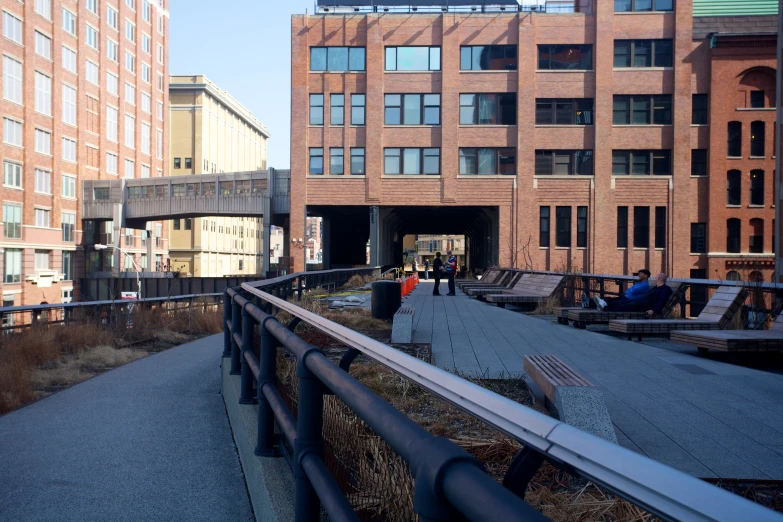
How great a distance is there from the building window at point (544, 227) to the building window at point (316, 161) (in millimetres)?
14975

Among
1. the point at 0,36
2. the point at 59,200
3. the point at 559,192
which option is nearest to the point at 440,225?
the point at 559,192

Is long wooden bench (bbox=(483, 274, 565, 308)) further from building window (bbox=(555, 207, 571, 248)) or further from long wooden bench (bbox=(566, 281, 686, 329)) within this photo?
building window (bbox=(555, 207, 571, 248))

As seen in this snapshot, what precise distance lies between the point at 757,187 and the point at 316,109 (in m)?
30.6

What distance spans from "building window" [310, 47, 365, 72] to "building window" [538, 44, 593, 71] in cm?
1200

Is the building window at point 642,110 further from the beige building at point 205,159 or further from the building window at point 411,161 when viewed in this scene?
the beige building at point 205,159

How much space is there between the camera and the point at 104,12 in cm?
7156

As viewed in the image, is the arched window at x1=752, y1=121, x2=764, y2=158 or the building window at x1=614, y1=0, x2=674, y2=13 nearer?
the building window at x1=614, y1=0, x2=674, y2=13

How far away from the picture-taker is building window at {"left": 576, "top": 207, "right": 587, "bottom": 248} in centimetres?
5078

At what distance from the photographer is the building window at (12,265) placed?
5594 cm

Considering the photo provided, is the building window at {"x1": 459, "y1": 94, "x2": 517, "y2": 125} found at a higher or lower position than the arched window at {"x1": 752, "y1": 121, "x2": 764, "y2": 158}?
higher

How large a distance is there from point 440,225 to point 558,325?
63.3 meters

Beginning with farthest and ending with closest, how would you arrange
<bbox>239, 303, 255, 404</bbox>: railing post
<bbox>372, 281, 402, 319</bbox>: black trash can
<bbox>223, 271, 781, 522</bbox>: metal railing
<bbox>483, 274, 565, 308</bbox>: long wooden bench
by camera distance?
<bbox>483, 274, 565, 308</bbox>: long wooden bench → <bbox>372, 281, 402, 319</bbox>: black trash can → <bbox>239, 303, 255, 404</bbox>: railing post → <bbox>223, 271, 781, 522</bbox>: metal railing

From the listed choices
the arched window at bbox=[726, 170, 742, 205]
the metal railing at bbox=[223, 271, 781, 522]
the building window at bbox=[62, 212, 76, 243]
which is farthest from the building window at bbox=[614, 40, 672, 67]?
the metal railing at bbox=[223, 271, 781, 522]

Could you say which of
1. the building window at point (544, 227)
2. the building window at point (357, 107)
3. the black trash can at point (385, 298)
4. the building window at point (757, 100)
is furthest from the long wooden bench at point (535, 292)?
the building window at point (757, 100)
